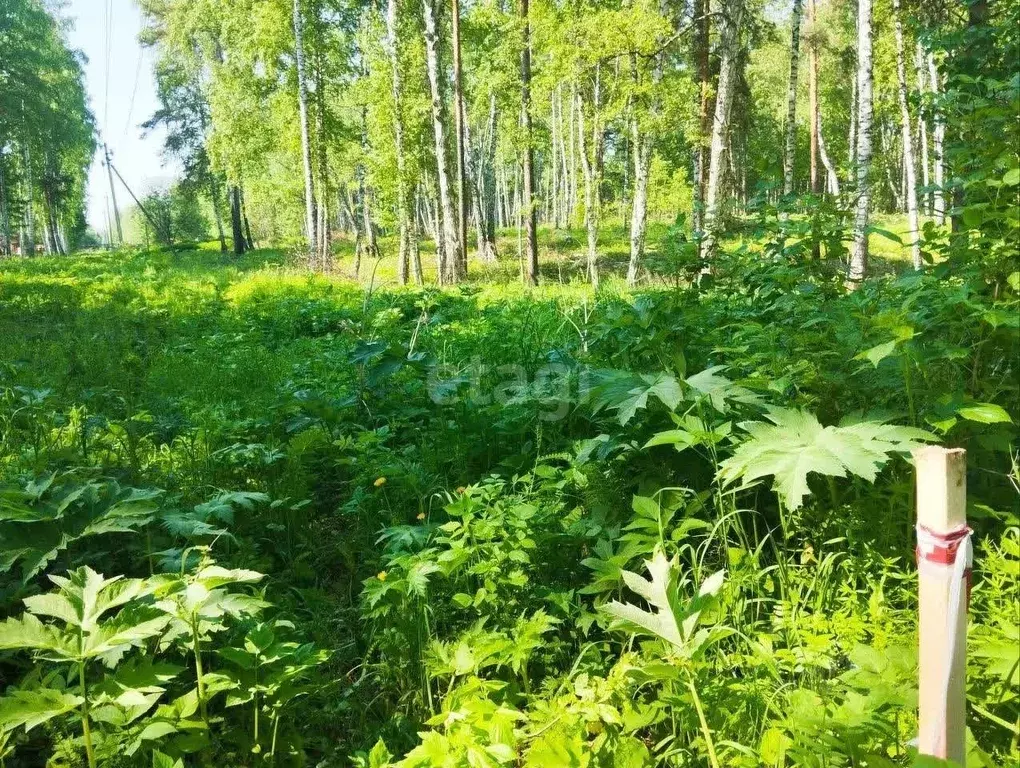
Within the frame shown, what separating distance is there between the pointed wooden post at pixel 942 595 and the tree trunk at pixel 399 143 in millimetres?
16525

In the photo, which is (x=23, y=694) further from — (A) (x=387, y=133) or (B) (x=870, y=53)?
(A) (x=387, y=133)

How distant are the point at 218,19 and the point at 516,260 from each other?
49.2 ft

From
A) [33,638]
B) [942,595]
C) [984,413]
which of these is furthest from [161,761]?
[984,413]

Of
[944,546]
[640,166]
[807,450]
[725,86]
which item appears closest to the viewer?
[944,546]

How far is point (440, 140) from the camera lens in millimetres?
15523

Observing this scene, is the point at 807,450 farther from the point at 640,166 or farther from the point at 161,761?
the point at 640,166

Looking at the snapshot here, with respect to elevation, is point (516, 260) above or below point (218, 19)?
below

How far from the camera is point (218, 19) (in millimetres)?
25609

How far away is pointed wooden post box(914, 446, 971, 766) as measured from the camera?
1202 mm

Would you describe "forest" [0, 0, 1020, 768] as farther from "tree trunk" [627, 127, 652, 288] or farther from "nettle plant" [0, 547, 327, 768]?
"tree trunk" [627, 127, 652, 288]

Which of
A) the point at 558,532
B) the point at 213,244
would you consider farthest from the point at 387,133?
the point at 213,244

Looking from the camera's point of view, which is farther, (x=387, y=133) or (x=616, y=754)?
(x=387, y=133)

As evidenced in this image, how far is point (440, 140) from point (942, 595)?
15642 mm

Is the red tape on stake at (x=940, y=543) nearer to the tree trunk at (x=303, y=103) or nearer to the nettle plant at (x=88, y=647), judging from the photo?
the nettle plant at (x=88, y=647)
